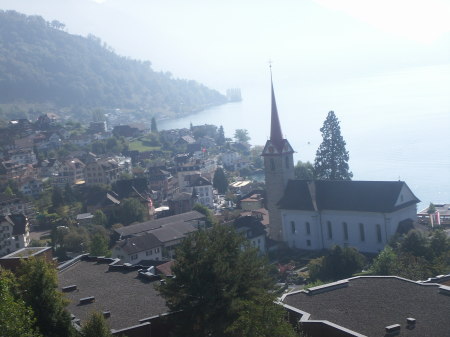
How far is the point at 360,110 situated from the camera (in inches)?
2842

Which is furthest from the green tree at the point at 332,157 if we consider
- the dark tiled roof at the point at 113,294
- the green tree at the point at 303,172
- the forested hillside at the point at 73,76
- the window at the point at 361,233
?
the forested hillside at the point at 73,76

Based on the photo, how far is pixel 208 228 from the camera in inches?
625

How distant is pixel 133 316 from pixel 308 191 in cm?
1215

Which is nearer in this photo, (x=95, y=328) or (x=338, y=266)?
(x=95, y=328)

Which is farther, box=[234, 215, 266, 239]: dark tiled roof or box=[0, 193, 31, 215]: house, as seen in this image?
A: box=[0, 193, 31, 215]: house

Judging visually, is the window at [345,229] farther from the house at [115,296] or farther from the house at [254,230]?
the house at [115,296]

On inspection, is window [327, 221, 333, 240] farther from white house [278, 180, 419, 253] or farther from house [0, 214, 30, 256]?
house [0, 214, 30, 256]

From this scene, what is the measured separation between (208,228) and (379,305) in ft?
27.4

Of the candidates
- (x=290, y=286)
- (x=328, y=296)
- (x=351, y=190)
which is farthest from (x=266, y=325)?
(x=351, y=190)

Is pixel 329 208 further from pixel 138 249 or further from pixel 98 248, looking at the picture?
pixel 98 248

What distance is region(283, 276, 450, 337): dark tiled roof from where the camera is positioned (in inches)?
279

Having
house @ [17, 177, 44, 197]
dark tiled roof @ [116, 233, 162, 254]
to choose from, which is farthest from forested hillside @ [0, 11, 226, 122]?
dark tiled roof @ [116, 233, 162, 254]

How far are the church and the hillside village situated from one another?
1.3 inches

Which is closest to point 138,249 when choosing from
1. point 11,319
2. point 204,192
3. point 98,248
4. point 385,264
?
point 98,248
